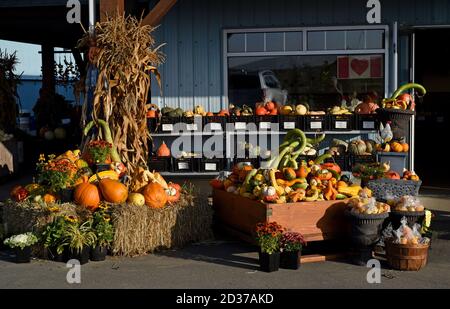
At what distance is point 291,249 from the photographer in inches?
272

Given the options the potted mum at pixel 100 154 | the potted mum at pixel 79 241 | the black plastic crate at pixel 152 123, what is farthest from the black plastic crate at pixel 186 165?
the potted mum at pixel 79 241

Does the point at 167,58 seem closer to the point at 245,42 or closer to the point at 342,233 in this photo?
the point at 245,42

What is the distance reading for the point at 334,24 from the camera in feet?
43.2

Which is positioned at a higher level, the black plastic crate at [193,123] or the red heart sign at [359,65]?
the red heart sign at [359,65]

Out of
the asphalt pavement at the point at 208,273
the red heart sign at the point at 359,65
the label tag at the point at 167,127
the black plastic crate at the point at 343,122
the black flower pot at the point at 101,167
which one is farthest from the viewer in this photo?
the red heart sign at the point at 359,65

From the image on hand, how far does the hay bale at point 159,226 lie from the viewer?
7.48 m

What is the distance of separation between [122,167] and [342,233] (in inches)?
116

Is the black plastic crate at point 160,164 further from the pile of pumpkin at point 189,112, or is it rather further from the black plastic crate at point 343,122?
the black plastic crate at point 343,122

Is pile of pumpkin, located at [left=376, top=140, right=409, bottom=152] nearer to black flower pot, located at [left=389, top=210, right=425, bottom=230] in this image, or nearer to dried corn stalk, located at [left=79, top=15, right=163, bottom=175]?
black flower pot, located at [left=389, top=210, right=425, bottom=230]

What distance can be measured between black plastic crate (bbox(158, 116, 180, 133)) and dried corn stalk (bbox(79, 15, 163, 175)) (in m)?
2.57

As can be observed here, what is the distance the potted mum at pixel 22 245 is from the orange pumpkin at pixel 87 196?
65 cm
